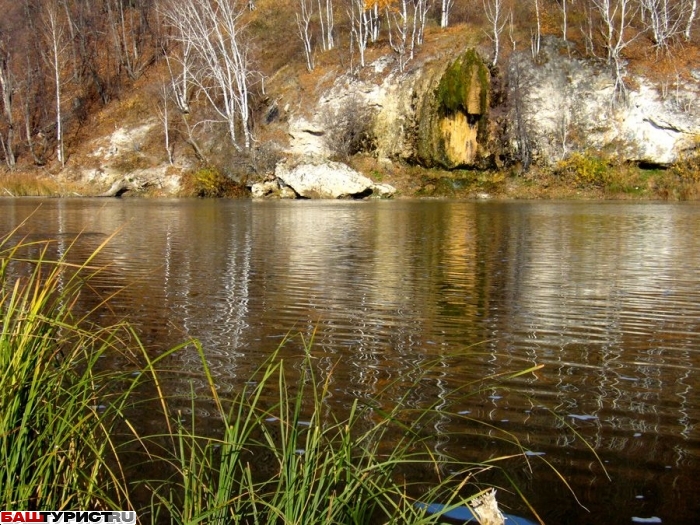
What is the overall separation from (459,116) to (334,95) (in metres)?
9.65

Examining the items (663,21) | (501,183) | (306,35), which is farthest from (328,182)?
(663,21)

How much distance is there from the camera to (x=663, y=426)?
5012mm

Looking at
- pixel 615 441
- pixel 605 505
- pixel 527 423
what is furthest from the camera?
pixel 527 423

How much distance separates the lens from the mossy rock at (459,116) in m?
43.3

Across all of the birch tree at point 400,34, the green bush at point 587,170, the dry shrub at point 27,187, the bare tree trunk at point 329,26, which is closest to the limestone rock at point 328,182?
the birch tree at point 400,34

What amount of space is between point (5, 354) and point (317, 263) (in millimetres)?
10949

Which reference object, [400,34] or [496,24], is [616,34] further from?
[400,34]

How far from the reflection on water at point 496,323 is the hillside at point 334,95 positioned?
23.6 meters

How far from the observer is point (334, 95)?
48.7 m

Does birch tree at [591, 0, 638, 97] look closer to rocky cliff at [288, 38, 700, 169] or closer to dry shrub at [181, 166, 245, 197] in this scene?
rocky cliff at [288, 38, 700, 169]

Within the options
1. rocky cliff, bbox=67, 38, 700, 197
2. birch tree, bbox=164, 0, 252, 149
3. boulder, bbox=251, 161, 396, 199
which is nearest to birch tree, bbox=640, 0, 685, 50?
rocky cliff, bbox=67, 38, 700, 197

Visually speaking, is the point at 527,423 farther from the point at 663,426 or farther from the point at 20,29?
the point at 20,29

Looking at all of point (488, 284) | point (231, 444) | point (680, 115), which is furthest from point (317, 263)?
point (680, 115)

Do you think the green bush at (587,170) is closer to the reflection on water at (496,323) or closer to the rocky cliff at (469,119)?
the rocky cliff at (469,119)
